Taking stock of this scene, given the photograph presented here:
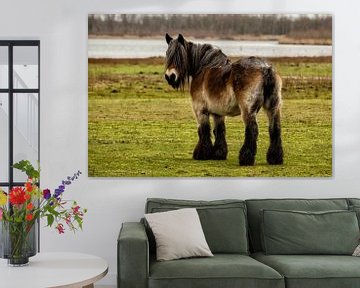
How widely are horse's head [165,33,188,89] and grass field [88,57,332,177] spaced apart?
0.06 meters

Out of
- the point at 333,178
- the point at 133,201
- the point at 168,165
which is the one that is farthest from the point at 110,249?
the point at 333,178

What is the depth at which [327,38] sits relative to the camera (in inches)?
202

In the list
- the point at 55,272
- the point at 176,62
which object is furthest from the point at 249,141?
the point at 55,272

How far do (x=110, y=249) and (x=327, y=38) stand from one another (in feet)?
8.29

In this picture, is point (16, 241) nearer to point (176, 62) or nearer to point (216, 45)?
A: point (176, 62)

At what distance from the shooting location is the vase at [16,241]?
144 inches

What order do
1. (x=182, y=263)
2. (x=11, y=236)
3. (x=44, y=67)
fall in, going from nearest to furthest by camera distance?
(x=11, y=236), (x=182, y=263), (x=44, y=67)

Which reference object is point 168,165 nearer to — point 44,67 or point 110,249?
point 110,249

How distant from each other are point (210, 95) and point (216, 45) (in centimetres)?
42

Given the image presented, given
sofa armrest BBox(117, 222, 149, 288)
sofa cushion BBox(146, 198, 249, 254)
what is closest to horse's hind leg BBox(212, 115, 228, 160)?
sofa cushion BBox(146, 198, 249, 254)

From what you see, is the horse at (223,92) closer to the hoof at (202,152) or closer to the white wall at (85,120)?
the hoof at (202,152)

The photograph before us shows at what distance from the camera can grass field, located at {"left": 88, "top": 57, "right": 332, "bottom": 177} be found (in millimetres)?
5102

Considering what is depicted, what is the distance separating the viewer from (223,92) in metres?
5.15

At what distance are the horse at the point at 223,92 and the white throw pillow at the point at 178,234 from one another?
0.79m
